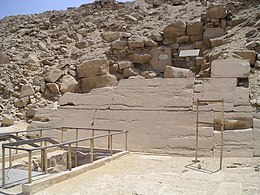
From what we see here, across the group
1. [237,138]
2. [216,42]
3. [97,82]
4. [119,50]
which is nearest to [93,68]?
[97,82]

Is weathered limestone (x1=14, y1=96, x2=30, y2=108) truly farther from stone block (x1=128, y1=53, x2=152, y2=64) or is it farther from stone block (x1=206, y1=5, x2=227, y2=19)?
stone block (x1=206, y1=5, x2=227, y2=19)

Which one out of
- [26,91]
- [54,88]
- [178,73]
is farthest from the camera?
[54,88]

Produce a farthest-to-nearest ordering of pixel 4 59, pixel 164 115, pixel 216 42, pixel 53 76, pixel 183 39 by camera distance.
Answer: pixel 4 59 < pixel 183 39 < pixel 53 76 < pixel 216 42 < pixel 164 115

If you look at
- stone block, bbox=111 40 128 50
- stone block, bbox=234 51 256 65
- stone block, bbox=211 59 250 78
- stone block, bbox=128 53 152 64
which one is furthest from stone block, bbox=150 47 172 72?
stone block, bbox=211 59 250 78

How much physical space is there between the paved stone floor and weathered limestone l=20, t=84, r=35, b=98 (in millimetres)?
7746

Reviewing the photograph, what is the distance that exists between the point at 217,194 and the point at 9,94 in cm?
1202

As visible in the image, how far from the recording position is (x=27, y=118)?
13.1m

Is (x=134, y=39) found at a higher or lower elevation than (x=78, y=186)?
higher

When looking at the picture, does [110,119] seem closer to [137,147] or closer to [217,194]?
[137,147]

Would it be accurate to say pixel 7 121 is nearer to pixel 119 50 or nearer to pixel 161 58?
pixel 119 50

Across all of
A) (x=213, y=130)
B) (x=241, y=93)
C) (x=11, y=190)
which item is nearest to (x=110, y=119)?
(x=213, y=130)

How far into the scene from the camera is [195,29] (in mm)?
15297

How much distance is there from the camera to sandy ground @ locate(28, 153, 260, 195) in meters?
5.05

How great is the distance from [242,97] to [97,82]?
23.1ft
